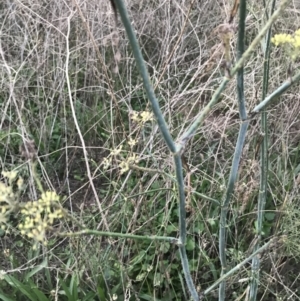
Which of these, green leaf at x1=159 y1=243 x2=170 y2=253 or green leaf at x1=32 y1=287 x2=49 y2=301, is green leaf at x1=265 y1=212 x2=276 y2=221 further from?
green leaf at x1=32 y1=287 x2=49 y2=301

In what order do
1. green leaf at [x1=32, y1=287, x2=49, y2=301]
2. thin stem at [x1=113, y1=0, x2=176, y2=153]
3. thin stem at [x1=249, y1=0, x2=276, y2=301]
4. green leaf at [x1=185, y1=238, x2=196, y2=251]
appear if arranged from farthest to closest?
green leaf at [x1=185, y1=238, x2=196, y2=251] → green leaf at [x1=32, y1=287, x2=49, y2=301] → thin stem at [x1=249, y1=0, x2=276, y2=301] → thin stem at [x1=113, y1=0, x2=176, y2=153]

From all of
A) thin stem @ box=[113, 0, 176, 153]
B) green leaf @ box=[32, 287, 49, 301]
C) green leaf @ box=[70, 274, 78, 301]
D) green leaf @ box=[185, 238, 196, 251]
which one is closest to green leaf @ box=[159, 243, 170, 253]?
green leaf @ box=[185, 238, 196, 251]

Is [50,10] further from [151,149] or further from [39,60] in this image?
[151,149]

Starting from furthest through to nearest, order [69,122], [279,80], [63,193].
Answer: [69,122] < [63,193] < [279,80]

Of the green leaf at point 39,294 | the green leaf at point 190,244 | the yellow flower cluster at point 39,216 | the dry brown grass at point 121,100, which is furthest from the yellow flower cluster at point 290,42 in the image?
the green leaf at point 39,294

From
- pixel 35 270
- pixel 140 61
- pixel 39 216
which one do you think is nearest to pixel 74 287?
pixel 35 270

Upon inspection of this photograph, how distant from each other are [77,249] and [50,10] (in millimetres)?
1148

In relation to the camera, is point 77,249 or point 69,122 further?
point 69,122

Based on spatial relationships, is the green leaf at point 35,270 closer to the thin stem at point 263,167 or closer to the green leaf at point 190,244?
the green leaf at point 190,244

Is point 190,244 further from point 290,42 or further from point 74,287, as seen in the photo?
point 290,42

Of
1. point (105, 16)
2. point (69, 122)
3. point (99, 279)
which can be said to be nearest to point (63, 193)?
point (69, 122)

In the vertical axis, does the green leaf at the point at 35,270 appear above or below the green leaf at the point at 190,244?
below

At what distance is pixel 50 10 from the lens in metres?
2.23

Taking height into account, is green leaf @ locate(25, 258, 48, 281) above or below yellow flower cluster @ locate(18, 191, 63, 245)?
below
